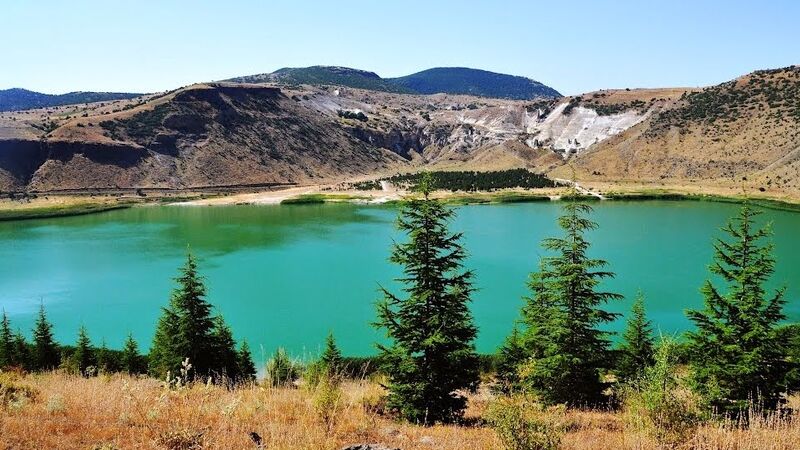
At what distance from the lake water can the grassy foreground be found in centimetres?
1031

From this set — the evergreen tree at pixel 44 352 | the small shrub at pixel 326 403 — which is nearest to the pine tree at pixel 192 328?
the evergreen tree at pixel 44 352

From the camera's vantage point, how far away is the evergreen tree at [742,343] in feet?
44.8

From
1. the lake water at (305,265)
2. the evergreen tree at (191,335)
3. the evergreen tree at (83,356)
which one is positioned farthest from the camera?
the lake water at (305,265)

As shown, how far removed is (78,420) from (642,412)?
7.59 m

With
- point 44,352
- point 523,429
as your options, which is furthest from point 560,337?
point 44,352

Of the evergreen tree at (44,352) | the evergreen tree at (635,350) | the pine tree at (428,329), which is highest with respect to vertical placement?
the pine tree at (428,329)

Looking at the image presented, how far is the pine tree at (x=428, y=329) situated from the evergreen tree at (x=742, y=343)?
20.5 feet

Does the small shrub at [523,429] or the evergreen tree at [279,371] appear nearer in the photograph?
the small shrub at [523,429]

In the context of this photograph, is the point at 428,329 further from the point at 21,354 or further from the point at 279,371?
the point at 21,354

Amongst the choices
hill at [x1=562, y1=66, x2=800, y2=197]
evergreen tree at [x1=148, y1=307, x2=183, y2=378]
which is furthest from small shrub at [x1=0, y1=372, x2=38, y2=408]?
hill at [x1=562, y1=66, x2=800, y2=197]

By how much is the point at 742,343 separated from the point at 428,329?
26.8 feet

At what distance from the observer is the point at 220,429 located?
21.9ft

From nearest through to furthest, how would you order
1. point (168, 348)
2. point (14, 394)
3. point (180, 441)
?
1. point (180, 441)
2. point (14, 394)
3. point (168, 348)

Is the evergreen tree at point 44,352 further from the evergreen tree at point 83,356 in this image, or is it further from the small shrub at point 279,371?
the small shrub at point 279,371
